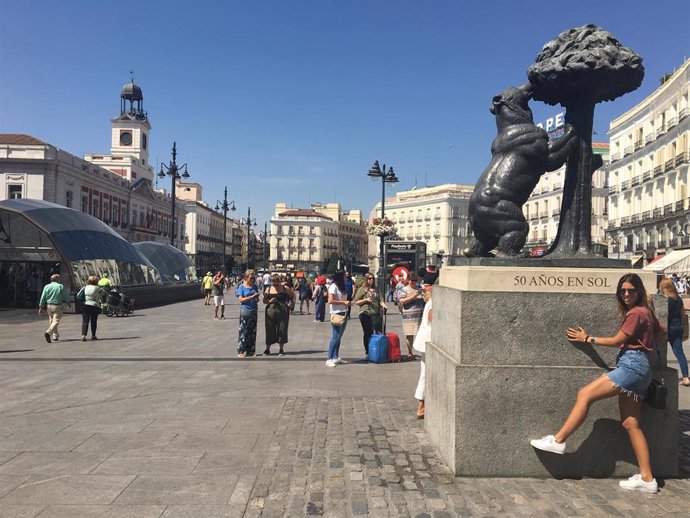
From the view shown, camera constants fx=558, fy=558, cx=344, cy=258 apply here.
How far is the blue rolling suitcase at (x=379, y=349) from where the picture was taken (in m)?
9.27

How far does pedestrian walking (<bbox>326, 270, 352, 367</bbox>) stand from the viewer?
8898mm

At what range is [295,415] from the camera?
5730mm

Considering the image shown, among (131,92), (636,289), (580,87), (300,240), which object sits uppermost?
(131,92)

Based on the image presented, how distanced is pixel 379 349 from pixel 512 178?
16.5 ft

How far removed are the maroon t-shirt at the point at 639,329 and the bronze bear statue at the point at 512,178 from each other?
1.20 metres

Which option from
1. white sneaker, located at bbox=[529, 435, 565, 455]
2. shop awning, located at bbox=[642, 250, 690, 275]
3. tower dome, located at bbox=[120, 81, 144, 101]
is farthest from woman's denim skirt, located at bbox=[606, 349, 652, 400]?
tower dome, located at bbox=[120, 81, 144, 101]

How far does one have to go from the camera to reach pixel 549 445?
3834 millimetres

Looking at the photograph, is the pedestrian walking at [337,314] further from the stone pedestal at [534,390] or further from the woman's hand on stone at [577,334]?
the woman's hand on stone at [577,334]

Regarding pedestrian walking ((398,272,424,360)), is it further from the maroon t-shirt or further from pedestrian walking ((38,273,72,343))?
pedestrian walking ((38,273,72,343))

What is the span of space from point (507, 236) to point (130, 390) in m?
4.94

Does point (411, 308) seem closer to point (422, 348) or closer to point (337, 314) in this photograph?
point (337, 314)

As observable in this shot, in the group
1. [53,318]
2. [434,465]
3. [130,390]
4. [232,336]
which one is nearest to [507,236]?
[434,465]

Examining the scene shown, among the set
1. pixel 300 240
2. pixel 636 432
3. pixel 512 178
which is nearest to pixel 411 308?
pixel 512 178

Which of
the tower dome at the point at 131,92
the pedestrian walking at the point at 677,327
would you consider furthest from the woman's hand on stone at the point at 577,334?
the tower dome at the point at 131,92
